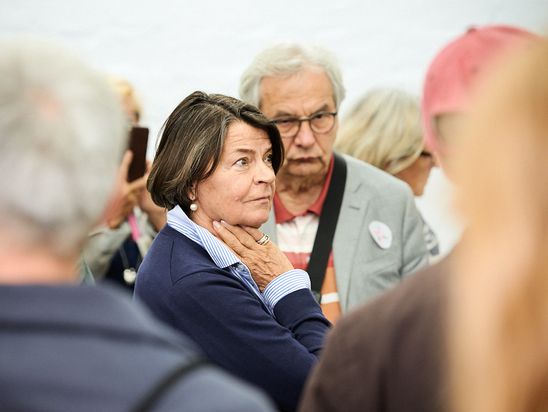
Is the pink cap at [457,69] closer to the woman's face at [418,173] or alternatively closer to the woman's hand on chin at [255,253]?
the woman's hand on chin at [255,253]

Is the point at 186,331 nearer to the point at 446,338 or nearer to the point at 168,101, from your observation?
the point at 446,338

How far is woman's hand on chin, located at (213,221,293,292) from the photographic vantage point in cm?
279

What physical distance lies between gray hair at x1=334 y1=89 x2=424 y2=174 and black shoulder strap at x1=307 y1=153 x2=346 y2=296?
519 mm

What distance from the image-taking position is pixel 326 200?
364 cm

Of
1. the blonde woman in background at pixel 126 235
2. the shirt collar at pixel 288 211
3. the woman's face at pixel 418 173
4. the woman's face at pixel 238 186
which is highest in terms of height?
the woman's face at pixel 238 186

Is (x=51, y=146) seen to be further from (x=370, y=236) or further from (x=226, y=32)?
(x=226, y=32)

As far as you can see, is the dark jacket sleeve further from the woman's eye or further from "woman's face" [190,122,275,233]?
the woman's eye

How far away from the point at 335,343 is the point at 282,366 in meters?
0.86

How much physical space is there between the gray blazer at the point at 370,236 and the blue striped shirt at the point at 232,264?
25.9 inches

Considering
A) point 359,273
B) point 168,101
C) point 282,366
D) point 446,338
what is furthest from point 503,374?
point 168,101

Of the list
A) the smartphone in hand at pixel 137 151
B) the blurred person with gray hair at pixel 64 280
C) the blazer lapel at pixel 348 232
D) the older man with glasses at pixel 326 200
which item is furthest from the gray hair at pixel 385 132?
the blurred person with gray hair at pixel 64 280

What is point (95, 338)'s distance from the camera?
1387 mm

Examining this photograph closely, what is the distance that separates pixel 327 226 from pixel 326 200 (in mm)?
139

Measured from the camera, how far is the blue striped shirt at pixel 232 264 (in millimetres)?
2699
